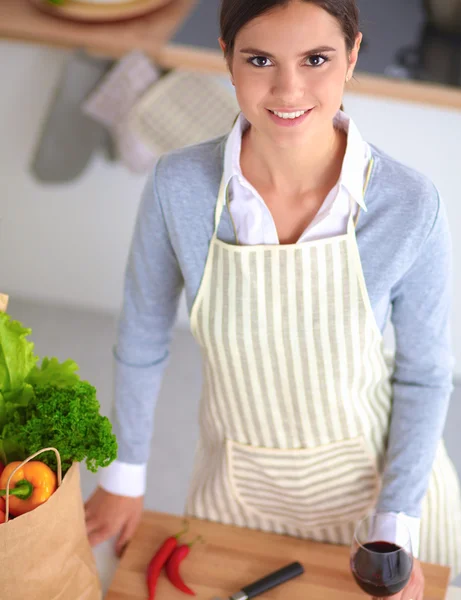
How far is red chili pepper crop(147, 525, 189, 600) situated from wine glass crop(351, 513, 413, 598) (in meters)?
0.26

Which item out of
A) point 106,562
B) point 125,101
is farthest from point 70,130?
point 106,562

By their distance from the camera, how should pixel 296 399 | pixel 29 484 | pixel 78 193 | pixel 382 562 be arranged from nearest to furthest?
pixel 29 484, pixel 382 562, pixel 296 399, pixel 78 193

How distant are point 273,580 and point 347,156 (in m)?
0.56

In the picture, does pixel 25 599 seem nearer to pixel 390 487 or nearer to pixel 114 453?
pixel 114 453

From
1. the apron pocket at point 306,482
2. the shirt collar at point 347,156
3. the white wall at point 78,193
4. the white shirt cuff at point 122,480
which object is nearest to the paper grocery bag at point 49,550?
the white shirt cuff at point 122,480

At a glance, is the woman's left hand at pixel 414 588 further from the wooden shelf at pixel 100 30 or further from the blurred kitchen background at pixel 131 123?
the wooden shelf at pixel 100 30

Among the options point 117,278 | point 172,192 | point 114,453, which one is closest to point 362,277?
point 172,192

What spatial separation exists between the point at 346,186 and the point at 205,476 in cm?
54

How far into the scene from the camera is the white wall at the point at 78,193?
7.93ft

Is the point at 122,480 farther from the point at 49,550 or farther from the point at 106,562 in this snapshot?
the point at 49,550

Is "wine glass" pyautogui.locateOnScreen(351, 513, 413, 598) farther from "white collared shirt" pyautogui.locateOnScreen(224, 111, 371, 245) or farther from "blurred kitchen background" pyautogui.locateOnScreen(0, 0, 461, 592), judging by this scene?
"blurred kitchen background" pyautogui.locateOnScreen(0, 0, 461, 592)

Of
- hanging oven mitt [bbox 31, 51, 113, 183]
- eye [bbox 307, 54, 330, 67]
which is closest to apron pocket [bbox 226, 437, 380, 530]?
eye [bbox 307, 54, 330, 67]

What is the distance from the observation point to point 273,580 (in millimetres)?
1106

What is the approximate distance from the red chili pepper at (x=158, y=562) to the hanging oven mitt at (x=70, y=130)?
1652 millimetres
